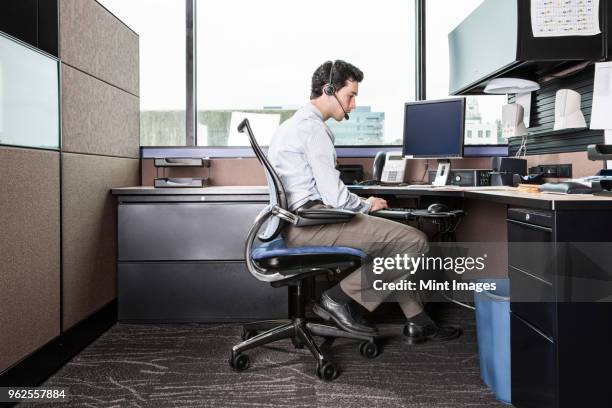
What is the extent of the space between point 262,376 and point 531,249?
106 centimetres

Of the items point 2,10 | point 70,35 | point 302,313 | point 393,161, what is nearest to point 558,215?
point 302,313

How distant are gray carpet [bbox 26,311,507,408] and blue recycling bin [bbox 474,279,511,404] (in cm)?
6

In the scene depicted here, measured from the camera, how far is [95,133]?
240 centimetres

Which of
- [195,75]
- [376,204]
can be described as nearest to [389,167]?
[376,204]

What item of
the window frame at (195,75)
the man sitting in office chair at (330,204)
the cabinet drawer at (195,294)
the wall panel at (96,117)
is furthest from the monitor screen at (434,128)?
Answer: the wall panel at (96,117)

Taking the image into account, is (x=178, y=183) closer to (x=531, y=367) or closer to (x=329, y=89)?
(x=329, y=89)

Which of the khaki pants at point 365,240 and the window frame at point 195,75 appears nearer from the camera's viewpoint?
the khaki pants at point 365,240

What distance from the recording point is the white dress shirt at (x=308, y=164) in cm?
188

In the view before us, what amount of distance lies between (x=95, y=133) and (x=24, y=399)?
124cm

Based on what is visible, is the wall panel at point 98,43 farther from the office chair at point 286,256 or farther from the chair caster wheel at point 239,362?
the chair caster wheel at point 239,362

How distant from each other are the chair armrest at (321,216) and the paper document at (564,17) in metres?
1.03

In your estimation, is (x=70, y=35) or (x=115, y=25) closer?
(x=70, y=35)

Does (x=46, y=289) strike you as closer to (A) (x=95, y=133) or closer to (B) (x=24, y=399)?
(B) (x=24, y=399)

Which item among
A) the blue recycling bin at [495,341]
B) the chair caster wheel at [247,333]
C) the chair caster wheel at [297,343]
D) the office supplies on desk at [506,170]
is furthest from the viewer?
the office supplies on desk at [506,170]
